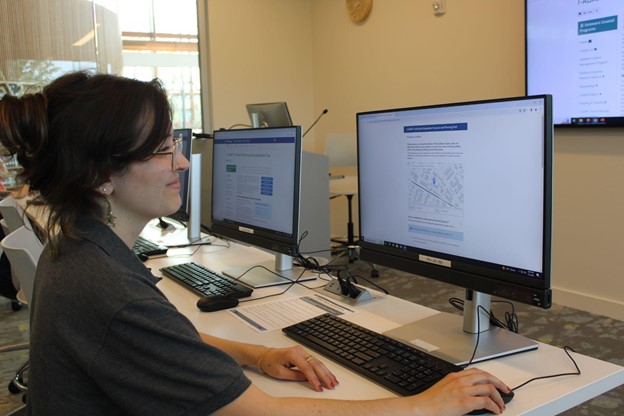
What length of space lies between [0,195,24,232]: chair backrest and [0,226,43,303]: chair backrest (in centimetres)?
43

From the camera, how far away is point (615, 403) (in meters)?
2.30

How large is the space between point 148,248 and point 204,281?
67cm

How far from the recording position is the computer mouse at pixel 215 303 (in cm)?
157

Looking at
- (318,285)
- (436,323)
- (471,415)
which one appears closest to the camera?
(471,415)

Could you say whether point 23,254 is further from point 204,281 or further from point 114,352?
point 114,352

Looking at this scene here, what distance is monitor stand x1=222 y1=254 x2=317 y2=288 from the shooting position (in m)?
1.83

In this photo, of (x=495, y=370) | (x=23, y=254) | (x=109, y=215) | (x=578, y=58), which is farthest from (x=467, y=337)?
(x=578, y=58)

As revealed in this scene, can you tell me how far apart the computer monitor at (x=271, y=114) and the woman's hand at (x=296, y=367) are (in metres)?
2.35

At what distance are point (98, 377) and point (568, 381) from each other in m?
0.85

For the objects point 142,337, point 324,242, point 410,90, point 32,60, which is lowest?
point 324,242

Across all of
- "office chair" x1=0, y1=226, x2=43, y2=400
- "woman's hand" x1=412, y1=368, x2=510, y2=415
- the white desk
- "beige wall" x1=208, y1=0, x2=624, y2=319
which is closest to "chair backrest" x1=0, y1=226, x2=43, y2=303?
"office chair" x1=0, y1=226, x2=43, y2=400

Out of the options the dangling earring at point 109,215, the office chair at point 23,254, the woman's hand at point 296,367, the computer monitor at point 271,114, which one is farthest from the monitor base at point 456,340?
the computer monitor at point 271,114

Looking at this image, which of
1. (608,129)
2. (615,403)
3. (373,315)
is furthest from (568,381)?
(608,129)

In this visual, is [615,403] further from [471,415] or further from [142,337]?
[142,337]
